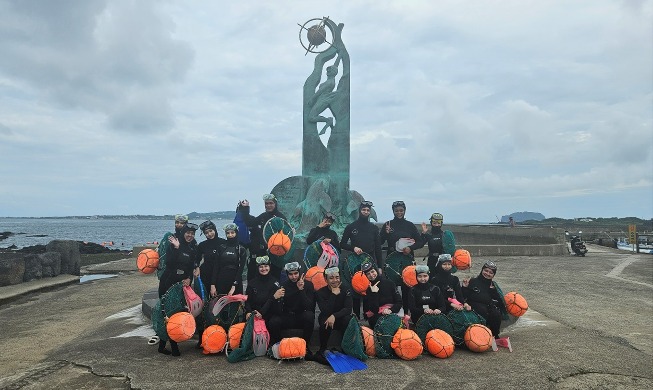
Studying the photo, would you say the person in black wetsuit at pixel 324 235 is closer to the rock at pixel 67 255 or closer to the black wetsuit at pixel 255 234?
the black wetsuit at pixel 255 234

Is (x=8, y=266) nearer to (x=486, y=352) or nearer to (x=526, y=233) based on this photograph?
(x=486, y=352)

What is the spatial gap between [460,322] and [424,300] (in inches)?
21.8

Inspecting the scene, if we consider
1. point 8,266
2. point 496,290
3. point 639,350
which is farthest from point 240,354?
point 8,266

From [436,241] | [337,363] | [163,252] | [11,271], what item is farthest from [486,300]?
[11,271]

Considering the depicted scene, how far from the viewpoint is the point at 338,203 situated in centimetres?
1391

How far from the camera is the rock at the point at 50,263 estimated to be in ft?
48.1

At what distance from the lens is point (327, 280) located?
604 centimetres

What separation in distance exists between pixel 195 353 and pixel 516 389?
397 cm

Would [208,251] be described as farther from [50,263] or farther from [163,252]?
[50,263]

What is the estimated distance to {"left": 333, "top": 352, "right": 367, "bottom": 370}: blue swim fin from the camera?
5.44 meters

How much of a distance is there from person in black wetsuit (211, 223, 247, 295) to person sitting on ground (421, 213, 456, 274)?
10.2ft

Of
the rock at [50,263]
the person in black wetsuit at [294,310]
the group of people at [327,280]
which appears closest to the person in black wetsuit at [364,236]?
the group of people at [327,280]

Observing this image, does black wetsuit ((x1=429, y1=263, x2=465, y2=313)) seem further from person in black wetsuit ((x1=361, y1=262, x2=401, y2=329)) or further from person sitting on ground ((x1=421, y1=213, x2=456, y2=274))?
person sitting on ground ((x1=421, y1=213, x2=456, y2=274))

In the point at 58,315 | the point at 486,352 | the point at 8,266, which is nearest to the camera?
the point at 486,352
